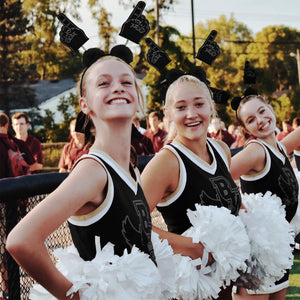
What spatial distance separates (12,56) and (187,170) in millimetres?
33580

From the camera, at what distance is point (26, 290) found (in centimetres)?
279

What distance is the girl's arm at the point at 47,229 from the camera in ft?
4.27

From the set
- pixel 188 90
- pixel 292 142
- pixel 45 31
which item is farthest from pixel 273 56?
pixel 188 90

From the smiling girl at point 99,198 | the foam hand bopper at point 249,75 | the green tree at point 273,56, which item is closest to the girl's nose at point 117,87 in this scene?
the smiling girl at point 99,198

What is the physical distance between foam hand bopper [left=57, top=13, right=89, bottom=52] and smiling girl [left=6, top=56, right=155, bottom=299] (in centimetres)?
16

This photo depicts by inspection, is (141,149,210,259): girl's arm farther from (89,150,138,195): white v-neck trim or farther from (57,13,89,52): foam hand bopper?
(57,13,89,52): foam hand bopper

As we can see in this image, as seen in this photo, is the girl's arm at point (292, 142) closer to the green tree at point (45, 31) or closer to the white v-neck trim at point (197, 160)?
the white v-neck trim at point (197, 160)

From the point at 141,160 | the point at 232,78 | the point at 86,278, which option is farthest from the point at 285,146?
the point at 232,78

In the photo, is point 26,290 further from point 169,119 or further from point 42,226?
point 42,226

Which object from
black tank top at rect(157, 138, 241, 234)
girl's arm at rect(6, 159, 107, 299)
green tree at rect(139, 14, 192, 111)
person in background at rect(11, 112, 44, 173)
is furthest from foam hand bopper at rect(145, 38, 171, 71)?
green tree at rect(139, 14, 192, 111)

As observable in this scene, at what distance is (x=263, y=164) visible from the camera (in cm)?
283

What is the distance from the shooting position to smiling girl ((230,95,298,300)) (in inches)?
107

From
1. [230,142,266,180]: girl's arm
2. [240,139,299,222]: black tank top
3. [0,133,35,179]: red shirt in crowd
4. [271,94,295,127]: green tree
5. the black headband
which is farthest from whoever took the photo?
[271,94,295,127]: green tree

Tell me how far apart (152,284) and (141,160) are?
207 centimetres
